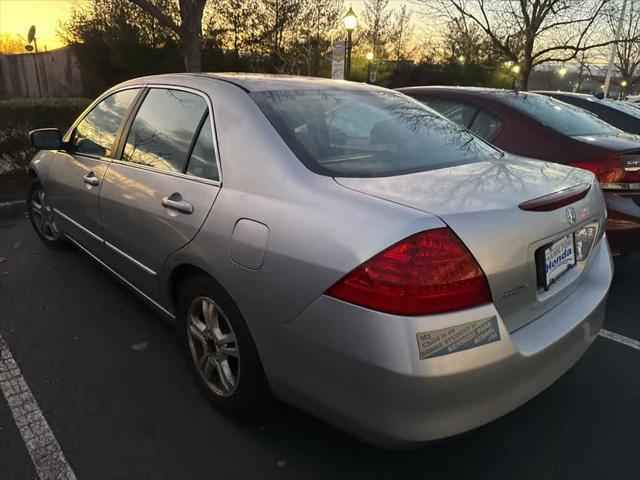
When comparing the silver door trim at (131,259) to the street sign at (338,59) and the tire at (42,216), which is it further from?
the street sign at (338,59)

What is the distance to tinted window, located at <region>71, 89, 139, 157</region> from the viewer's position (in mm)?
3125

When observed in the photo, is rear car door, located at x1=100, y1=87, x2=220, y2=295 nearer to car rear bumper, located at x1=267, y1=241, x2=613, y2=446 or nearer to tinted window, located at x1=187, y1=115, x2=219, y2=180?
tinted window, located at x1=187, y1=115, x2=219, y2=180

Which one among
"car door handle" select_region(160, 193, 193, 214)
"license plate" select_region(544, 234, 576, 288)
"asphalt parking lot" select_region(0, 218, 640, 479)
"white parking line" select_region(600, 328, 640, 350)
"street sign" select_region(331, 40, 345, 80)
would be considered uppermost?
"street sign" select_region(331, 40, 345, 80)

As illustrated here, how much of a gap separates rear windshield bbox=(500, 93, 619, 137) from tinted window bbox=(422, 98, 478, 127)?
306 mm

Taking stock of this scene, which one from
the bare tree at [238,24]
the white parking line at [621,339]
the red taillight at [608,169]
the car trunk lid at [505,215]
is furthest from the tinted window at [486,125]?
the bare tree at [238,24]

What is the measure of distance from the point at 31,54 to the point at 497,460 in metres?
32.3

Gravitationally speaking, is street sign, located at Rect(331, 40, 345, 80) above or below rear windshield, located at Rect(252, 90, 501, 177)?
above

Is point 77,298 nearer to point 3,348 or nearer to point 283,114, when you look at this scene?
point 3,348

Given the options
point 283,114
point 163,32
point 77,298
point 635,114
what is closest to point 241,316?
point 283,114

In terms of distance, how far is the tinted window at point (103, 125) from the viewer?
3125 mm

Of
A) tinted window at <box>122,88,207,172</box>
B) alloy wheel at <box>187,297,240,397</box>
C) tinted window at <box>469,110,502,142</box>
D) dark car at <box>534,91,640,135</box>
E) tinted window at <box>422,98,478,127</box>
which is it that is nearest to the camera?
alloy wheel at <box>187,297,240,397</box>

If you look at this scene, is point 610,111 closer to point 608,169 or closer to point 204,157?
point 608,169

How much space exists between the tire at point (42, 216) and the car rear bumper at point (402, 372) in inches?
132

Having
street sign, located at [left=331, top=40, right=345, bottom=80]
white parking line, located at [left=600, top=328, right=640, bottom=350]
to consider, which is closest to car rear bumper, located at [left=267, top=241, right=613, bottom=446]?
white parking line, located at [left=600, top=328, right=640, bottom=350]
